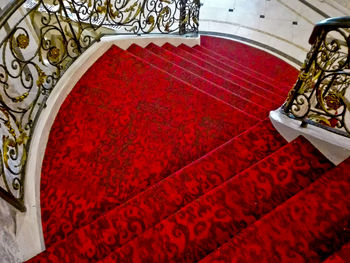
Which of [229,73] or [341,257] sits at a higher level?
[341,257]

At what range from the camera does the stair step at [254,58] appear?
4707 mm

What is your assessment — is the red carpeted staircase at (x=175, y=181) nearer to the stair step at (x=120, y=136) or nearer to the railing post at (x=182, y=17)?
the stair step at (x=120, y=136)

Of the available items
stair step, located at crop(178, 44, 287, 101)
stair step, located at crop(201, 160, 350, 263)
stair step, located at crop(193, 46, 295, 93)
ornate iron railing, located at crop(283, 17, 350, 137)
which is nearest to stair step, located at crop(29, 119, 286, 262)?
ornate iron railing, located at crop(283, 17, 350, 137)

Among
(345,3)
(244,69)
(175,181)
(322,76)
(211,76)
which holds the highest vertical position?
(322,76)

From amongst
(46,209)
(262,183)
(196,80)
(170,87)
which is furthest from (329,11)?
(46,209)

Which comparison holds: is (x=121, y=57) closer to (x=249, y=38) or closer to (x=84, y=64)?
(x=84, y=64)

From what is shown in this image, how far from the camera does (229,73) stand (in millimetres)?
4031

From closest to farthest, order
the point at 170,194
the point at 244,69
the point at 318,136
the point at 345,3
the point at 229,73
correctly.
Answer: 1. the point at 170,194
2. the point at 318,136
3. the point at 229,73
4. the point at 244,69
5. the point at 345,3

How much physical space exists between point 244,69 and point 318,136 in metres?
2.95

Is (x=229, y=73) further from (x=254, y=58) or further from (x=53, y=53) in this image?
(x=53, y=53)

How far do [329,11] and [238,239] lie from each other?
19.4 feet

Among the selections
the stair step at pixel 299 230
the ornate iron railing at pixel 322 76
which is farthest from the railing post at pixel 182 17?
the stair step at pixel 299 230

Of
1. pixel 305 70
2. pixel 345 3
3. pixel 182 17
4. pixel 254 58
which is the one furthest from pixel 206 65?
pixel 345 3

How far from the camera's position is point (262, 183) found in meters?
1.74
